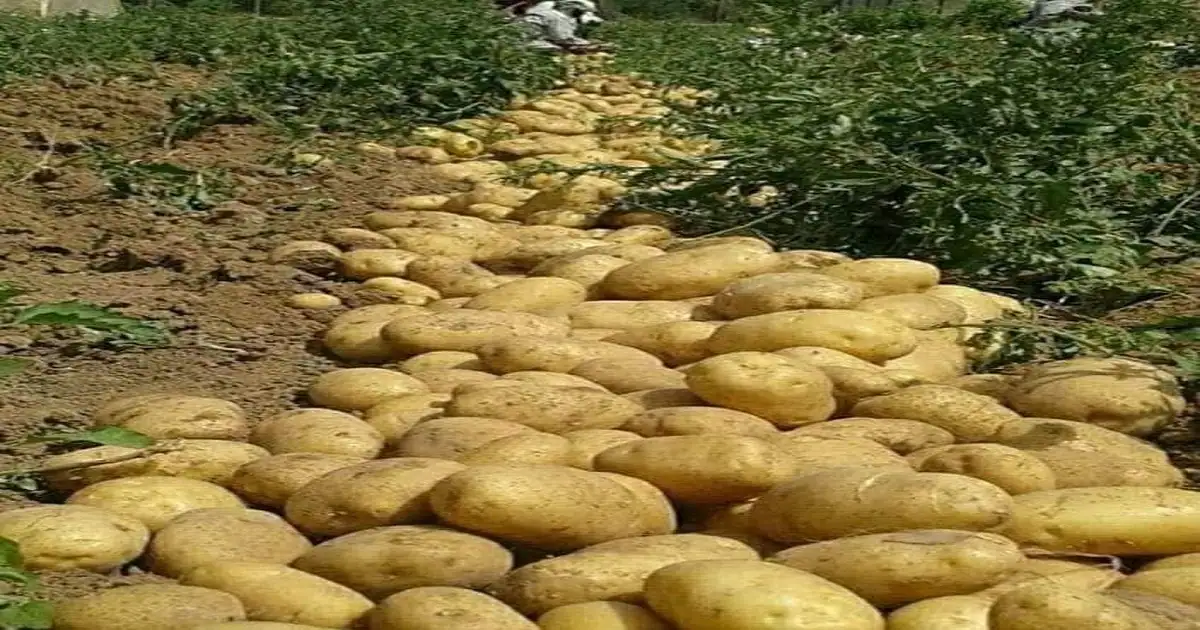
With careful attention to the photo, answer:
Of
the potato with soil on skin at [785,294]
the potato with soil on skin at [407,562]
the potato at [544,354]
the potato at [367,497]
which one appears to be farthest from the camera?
the potato with soil on skin at [785,294]

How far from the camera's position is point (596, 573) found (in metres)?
1.86

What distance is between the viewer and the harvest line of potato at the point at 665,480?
5.85ft

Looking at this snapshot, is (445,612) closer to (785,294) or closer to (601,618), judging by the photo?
(601,618)

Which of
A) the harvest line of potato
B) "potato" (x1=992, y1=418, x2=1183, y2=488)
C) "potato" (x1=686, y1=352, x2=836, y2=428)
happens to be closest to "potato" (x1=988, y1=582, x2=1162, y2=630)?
the harvest line of potato

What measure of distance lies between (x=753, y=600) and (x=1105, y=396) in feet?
3.53

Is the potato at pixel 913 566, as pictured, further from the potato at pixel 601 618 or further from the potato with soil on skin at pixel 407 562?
the potato with soil on skin at pixel 407 562

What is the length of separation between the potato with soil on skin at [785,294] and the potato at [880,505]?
82 cm

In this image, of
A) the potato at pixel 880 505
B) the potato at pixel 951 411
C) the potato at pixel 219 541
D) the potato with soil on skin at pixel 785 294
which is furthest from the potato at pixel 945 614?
the potato with soil on skin at pixel 785 294

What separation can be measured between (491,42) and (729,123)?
93.1 inches

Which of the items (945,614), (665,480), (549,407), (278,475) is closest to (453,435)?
(549,407)

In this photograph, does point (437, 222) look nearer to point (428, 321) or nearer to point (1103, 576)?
point (428, 321)

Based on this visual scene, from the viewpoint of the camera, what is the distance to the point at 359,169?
510 cm

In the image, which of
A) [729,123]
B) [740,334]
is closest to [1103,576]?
[740,334]

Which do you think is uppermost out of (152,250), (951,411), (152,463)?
(951,411)
